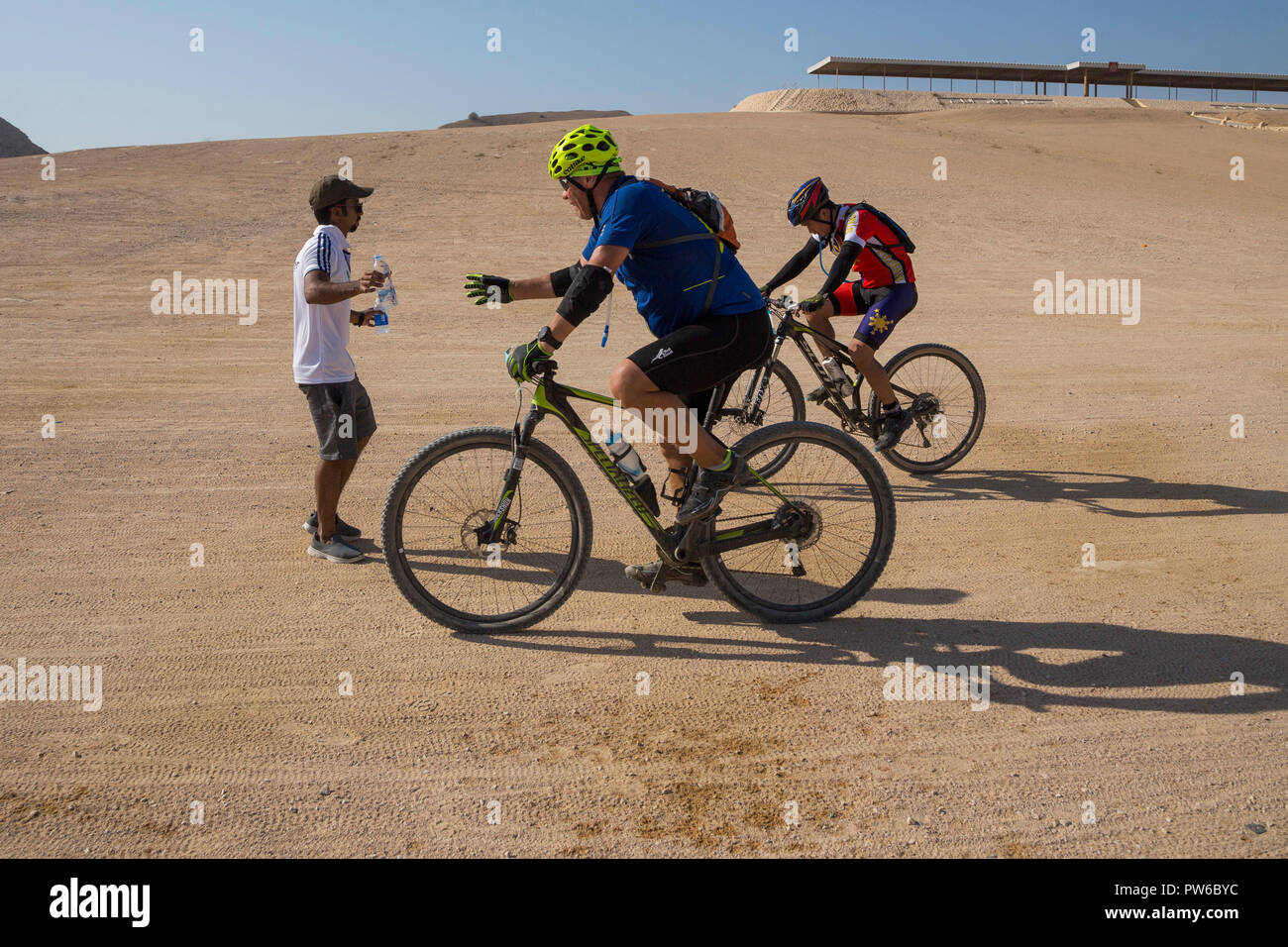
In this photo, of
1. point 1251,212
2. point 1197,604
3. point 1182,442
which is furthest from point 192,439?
point 1251,212

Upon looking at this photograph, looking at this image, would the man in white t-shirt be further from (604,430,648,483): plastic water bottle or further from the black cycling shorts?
the black cycling shorts

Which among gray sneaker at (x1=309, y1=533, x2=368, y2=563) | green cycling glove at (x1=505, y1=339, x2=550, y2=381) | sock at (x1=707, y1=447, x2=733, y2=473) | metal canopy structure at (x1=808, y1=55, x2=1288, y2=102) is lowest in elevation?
gray sneaker at (x1=309, y1=533, x2=368, y2=563)

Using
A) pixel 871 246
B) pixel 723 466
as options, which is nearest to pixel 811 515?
pixel 723 466

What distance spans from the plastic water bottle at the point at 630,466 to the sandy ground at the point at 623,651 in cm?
69

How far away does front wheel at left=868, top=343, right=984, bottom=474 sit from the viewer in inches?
285

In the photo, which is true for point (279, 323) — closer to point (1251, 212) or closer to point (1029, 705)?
point (1029, 705)

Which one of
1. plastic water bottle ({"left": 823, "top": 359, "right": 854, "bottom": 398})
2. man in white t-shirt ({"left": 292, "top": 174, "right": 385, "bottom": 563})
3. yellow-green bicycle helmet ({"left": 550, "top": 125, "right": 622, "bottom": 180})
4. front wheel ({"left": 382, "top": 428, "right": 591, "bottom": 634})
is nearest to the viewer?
yellow-green bicycle helmet ({"left": 550, "top": 125, "right": 622, "bottom": 180})

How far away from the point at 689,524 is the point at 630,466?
1.30 ft

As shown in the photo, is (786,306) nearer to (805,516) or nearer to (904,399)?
(904,399)

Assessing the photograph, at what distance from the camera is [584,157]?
437cm

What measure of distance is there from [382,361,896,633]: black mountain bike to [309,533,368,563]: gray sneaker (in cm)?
72
